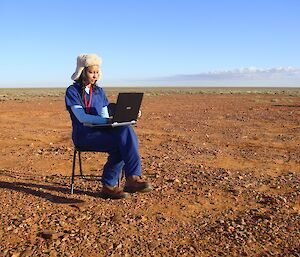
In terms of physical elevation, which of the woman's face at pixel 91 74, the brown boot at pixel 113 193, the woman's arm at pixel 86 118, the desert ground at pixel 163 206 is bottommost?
the desert ground at pixel 163 206

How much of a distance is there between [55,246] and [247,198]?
2270 millimetres

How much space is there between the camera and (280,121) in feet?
41.5

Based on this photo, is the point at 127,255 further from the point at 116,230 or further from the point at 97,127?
the point at 97,127

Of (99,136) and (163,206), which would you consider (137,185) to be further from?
(99,136)

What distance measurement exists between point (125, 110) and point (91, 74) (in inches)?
24.1

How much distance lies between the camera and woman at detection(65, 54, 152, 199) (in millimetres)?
4191

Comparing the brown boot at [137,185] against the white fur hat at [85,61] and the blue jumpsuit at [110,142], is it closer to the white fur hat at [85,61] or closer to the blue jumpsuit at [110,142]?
the blue jumpsuit at [110,142]

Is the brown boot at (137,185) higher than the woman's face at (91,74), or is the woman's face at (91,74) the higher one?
the woman's face at (91,74)

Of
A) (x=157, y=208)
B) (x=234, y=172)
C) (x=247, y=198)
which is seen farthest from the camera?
(x=234, y=172)

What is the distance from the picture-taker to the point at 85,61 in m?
4.28

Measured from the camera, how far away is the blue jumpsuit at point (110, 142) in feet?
13.7

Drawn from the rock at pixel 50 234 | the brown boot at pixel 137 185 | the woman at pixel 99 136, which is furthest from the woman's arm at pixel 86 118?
the rock at pixel 50 234

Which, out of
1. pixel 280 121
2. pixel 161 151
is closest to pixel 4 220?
pixel 161 151

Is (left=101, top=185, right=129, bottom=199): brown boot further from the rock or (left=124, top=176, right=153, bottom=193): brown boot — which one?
the rock
